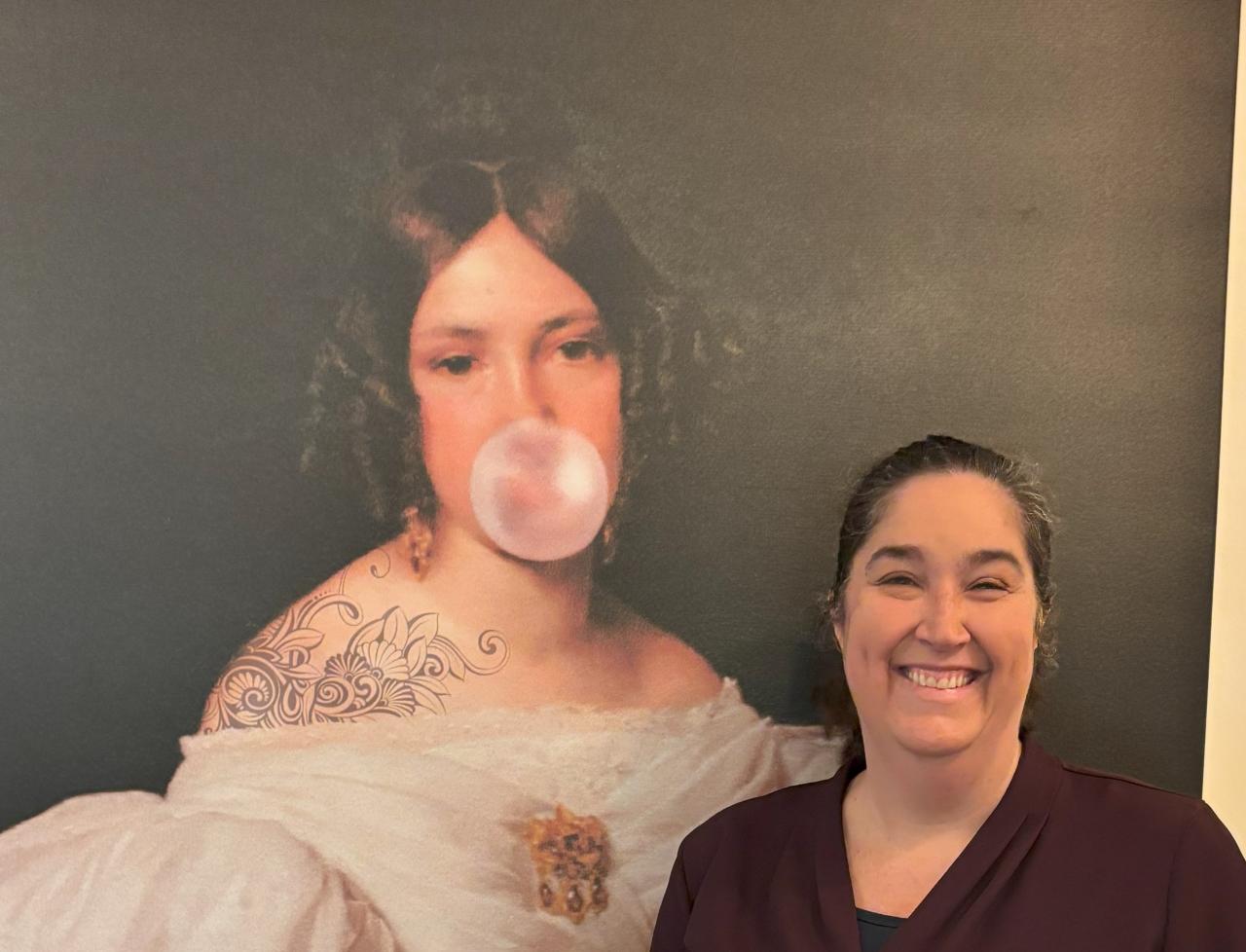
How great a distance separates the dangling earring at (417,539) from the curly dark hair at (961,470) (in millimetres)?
527

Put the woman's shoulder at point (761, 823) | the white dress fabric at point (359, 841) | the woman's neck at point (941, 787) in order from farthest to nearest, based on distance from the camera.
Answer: the white dress fabric at point (359, 841) → the woman's shoulder at point (761, 823) → the woman's neck at point (941, 787)

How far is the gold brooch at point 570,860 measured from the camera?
4.91ft

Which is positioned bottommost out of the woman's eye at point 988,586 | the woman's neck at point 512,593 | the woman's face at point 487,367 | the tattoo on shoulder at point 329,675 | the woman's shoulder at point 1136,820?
the woman's shoulder at point 1136,820

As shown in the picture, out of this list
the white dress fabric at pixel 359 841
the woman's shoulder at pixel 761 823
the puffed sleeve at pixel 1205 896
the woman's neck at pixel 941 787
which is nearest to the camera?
the puffed sleeve at pixel 1205 896

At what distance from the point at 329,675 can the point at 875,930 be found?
74cm

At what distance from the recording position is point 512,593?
1517 mm

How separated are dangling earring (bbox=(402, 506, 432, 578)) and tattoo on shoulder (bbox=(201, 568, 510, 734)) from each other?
7cm

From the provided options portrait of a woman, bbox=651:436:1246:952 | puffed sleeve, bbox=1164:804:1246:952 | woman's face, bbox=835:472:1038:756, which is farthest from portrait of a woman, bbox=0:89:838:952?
puffed sleeve, bbox=1164:804:1246:952

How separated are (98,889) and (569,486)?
0.80 meters

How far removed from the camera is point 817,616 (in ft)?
5.02

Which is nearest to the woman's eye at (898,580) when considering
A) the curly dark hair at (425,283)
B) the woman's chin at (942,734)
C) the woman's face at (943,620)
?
the woman's face at (943,620)

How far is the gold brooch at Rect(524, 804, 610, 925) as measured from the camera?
4.91 ft

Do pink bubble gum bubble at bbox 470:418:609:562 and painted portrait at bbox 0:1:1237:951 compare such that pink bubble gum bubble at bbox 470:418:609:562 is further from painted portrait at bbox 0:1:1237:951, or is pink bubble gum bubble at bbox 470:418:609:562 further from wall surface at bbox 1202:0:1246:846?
wall surface at bbox 1202:0:1246:846

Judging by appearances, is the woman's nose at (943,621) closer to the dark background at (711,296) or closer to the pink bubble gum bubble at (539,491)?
the dark background at (711,296)
